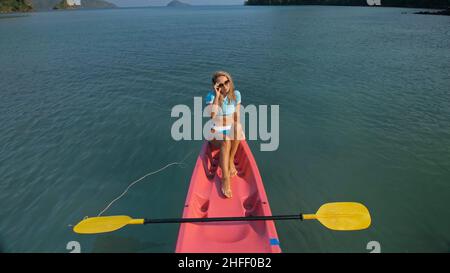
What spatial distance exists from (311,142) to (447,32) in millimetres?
35563

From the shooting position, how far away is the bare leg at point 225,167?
572 centimetres

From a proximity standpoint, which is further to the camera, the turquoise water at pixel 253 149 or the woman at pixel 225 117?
the turquoise water at pixel 253 149

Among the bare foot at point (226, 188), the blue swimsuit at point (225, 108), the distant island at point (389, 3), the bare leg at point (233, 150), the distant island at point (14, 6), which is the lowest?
the bare foot at point (226, 188)

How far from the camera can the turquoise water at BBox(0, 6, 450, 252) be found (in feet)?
19.7

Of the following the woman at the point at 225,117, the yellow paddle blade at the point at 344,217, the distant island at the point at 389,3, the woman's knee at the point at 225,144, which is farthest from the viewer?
the distant island at the point at 389,3

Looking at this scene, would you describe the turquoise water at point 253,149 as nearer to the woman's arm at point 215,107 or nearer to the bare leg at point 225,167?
the bare leg at point 225,167

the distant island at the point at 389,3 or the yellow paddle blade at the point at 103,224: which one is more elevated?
the distant island at the point at 389,3

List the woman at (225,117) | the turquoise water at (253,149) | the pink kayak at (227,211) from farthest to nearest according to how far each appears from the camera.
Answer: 1. the turquoise water at (253,149)
2. the woman at (225,117)
3. the pink kayak at (227,211)

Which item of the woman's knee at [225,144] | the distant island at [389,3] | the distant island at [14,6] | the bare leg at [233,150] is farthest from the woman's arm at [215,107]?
the distant island at [14,6]

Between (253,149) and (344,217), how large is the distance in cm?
444

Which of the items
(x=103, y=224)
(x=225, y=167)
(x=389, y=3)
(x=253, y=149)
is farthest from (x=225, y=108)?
(x=389, y=3)

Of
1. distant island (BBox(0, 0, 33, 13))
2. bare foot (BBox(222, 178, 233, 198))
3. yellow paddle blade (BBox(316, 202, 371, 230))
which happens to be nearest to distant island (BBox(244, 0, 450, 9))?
yellow paddle blade (BBox(316, 202, 371, 230))

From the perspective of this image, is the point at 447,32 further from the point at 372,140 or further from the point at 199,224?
the point at 199,224

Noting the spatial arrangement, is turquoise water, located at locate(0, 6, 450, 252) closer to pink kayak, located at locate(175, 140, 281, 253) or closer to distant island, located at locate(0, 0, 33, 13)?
pink kayak, located at locate(175, 140, 281, 253)
